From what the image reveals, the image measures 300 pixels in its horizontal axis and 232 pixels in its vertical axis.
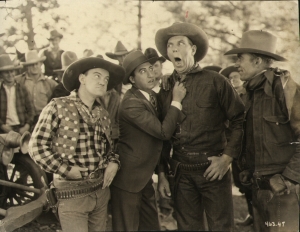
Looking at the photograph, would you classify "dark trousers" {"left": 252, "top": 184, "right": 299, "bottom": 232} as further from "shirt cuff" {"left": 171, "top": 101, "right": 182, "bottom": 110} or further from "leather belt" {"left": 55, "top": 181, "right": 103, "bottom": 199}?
"leather belt" {"left": 55, "top": 181, "right": 103, "bottom": 199}

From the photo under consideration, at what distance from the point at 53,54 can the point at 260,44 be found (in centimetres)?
194

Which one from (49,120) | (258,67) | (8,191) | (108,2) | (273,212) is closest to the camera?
(49,120)

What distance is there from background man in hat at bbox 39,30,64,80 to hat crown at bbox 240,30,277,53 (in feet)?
5.38

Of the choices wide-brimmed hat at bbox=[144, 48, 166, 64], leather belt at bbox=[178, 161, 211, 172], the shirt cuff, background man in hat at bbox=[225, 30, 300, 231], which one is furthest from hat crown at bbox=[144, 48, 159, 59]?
leather belt at bbox=[178, 161, 211, 172]

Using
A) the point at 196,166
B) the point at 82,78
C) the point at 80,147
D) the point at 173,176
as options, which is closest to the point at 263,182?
the point at 196,166

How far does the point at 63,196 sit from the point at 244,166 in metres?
1.49

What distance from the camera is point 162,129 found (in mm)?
2580

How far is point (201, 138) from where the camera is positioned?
2.67 metres

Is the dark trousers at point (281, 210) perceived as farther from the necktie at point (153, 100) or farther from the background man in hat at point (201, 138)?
the necktie at point (153, 100)

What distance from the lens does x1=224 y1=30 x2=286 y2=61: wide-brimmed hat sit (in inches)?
104

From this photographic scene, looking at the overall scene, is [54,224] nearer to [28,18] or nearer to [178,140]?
[178,140]

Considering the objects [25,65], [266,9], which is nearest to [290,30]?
[266,9]

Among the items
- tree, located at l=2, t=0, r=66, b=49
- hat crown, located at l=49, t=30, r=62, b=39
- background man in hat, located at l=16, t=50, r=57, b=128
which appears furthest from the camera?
background man in hat, located at l=16, t=50, r=57, b=128

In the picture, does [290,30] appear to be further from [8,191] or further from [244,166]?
[8,191]
